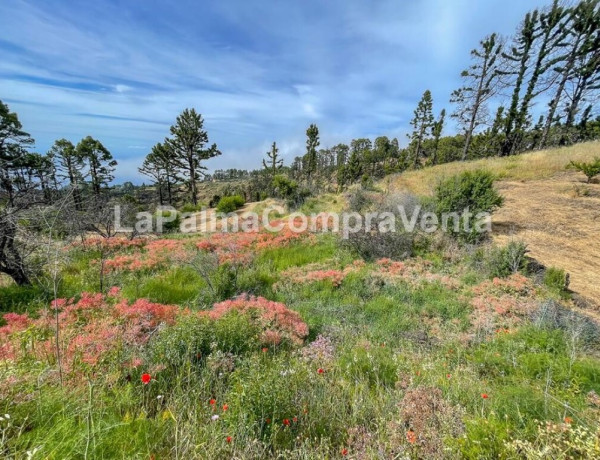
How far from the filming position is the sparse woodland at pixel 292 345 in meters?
1.69

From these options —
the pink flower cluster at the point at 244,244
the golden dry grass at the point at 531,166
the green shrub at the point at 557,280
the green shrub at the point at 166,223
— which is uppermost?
the golden dry grass at the point at 531,166

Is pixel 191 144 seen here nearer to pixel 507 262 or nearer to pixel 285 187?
pixel 285 187

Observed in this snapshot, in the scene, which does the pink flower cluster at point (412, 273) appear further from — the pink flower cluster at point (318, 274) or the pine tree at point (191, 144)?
the pine tree at point (191, 144)

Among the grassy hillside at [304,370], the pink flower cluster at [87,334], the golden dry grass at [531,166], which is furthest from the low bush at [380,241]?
the pink flower cluster at [87,334]

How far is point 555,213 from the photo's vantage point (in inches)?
366

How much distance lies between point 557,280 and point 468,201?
3939 mm

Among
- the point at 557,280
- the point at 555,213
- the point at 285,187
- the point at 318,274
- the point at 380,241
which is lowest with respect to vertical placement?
the point at 318,274

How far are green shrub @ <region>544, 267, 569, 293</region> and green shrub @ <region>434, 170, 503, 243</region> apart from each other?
2478 millimetres

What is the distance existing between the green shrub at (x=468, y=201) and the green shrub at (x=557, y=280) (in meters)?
2.48

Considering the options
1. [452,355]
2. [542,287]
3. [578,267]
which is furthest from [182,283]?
[578,267]

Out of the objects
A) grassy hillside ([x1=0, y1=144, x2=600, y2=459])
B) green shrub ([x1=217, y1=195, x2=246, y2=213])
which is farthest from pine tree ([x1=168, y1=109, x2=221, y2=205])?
grassy hillside ([x1=0, y1=144, x2=600, y2=459])

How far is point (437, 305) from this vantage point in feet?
17.2

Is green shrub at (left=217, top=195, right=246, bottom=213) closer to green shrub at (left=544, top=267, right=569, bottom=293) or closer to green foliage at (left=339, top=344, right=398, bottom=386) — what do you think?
green foliage at (left=339, top=344, right=398, bottom=386)

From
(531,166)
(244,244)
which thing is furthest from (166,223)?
(531,166)
